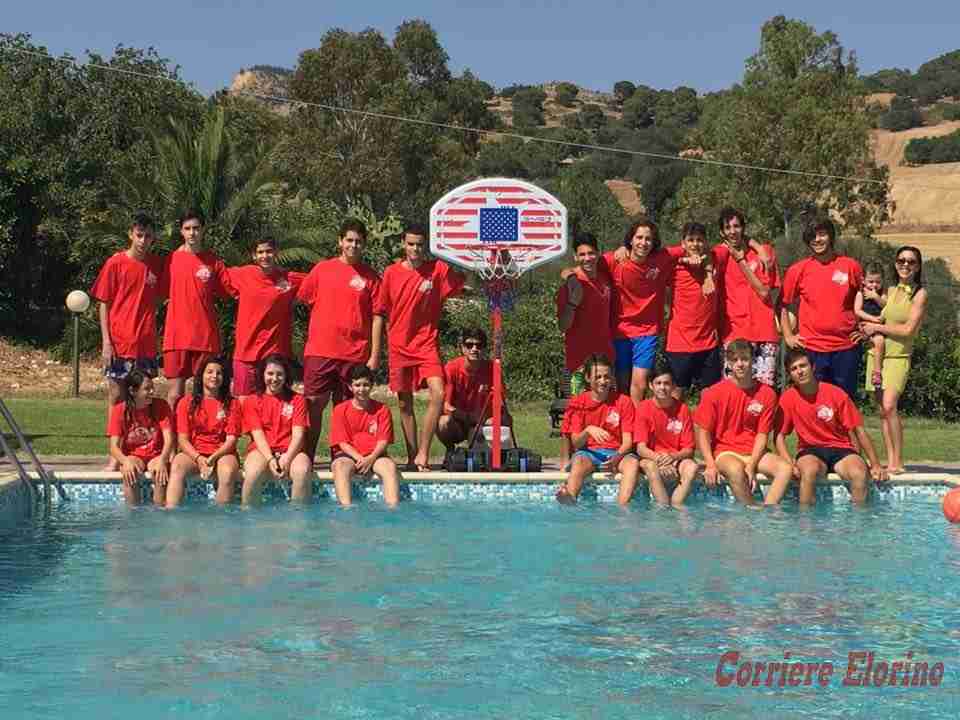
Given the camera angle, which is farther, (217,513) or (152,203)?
(152,203)

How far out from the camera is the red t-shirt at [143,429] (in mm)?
10805

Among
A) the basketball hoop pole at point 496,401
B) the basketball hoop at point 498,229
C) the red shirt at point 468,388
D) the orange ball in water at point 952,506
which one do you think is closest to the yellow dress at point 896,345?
the orange ball in water at point 952,506

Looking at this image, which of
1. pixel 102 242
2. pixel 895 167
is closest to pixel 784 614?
pixel 102 242

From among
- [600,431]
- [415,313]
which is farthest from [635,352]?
[415,313]

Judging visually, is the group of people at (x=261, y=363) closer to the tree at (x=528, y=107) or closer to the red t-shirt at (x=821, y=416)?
the red t-shirt at (x=821, y=416)

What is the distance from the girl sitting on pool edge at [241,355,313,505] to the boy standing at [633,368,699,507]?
8.57 feet

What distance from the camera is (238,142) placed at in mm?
28344

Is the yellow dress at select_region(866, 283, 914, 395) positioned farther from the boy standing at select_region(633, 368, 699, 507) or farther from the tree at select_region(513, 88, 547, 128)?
the tree at select_region(513, 88, 547, 128)

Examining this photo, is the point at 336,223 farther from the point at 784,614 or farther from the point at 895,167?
the point at 895,167

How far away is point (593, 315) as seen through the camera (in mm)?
11453

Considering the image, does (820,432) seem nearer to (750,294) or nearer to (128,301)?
(750,294)

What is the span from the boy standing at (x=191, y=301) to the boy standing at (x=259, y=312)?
6.8 inches

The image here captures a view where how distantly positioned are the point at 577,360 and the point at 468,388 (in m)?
1.11

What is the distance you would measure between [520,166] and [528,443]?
68.7 meters
